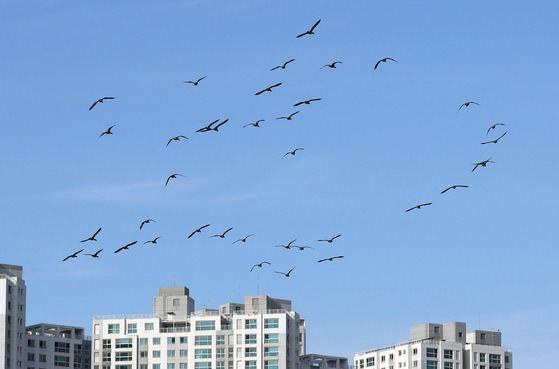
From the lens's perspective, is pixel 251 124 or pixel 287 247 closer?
pixel 251 124

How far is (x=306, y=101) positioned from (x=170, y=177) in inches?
608

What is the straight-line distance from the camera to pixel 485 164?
131 metres

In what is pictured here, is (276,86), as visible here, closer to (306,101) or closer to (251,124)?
(306,101)

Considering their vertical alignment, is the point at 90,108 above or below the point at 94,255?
above

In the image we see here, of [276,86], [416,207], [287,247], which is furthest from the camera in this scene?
[287,247]

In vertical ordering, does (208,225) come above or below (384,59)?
below

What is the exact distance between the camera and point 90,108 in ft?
397

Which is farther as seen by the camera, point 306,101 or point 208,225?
point 208,225

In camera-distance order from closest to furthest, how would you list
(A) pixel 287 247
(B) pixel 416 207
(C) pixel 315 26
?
(C) pixel 315 26 < (B) pixel 416 207 < (A) pixel 287 247

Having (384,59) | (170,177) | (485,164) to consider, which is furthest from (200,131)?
(485,164)

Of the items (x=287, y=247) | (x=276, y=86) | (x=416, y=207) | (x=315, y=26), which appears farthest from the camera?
(x=287, y=247)

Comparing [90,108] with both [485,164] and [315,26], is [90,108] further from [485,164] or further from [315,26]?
[485,164]

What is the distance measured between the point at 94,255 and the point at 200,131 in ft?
47.0

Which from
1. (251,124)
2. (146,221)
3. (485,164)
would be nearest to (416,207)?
(485,164)
